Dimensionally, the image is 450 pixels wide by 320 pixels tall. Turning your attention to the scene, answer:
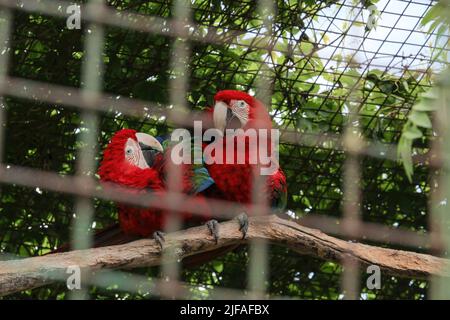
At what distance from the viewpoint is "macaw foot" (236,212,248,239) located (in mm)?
1950

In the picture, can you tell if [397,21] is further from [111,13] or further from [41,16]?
[41,16]

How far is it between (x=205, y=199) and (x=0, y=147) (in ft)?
1.87

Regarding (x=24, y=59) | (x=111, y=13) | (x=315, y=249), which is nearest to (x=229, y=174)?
(x=315, y=249)

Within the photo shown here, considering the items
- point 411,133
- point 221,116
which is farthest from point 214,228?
point 411,133

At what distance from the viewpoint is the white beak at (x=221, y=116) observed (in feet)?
7.75

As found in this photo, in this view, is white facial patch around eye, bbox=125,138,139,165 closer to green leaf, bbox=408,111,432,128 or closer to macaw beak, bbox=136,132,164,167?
macaw beak, bbox=136,132,164,167

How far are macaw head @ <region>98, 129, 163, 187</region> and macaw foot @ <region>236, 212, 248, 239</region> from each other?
301 mm

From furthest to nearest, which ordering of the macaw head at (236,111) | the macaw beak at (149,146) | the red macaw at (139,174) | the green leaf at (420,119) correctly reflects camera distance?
the macaw head at (236,111)
the macaw beak at (149,146)
the red macaw at (139,174)
the green leaf at (420,119)

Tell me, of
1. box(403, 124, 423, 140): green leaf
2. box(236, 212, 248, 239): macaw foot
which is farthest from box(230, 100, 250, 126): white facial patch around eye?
box(403, 124, 423, 140): green leaf

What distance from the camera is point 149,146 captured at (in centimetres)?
225

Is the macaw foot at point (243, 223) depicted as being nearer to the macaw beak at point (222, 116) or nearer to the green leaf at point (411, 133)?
the macaw beak at point (222, 116)

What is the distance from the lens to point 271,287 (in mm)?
2844

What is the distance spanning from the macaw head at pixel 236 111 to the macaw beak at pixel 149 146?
199 mm

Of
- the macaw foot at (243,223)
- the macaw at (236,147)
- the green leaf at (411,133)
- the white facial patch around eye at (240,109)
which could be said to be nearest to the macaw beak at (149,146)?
the macaw at (236,147)
